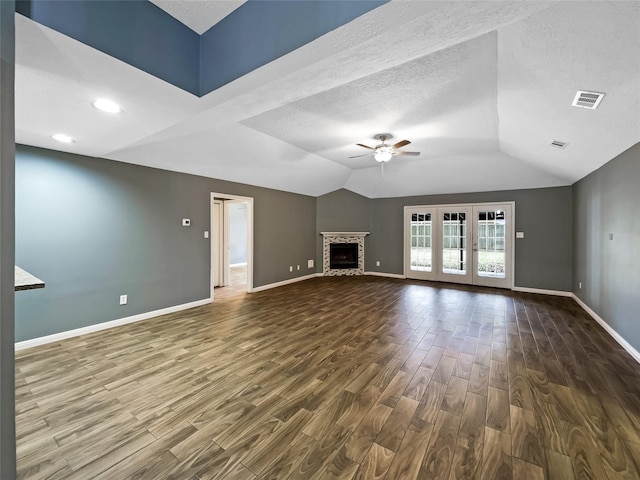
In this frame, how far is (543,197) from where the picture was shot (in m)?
5.84

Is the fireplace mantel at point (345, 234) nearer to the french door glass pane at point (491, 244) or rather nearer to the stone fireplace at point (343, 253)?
the stone fireplace at point (343, 253)

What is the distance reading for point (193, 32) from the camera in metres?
2.00

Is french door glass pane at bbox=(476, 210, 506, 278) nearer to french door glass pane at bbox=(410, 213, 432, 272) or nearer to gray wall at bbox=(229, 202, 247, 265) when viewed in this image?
french door glass pane at bbox=(410, 213, 432, 272)

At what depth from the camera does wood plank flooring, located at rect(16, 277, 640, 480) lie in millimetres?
1586

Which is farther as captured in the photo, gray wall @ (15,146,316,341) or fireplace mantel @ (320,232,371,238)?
fireplace mantel @ (320,232,371,238)

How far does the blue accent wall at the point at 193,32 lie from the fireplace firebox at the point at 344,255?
6.46 m

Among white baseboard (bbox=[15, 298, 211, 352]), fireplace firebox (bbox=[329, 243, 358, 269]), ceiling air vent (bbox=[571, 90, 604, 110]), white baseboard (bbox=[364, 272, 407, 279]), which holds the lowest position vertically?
white baseboard (bbox=[15, 298, 211, 352])

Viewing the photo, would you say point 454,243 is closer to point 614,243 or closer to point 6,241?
point 614,243

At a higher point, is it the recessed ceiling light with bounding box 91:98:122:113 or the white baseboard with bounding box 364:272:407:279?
the recessed ceiling light with bounding box 91:98:122:113

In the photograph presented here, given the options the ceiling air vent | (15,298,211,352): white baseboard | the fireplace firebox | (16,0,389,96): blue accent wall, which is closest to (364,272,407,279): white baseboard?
the fireplace firebox

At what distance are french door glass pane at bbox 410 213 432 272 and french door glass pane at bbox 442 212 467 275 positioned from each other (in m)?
0.38

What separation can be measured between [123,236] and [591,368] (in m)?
5.90

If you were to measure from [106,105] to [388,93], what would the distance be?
2.62m

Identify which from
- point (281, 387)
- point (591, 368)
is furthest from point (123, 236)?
point (591, 368)
